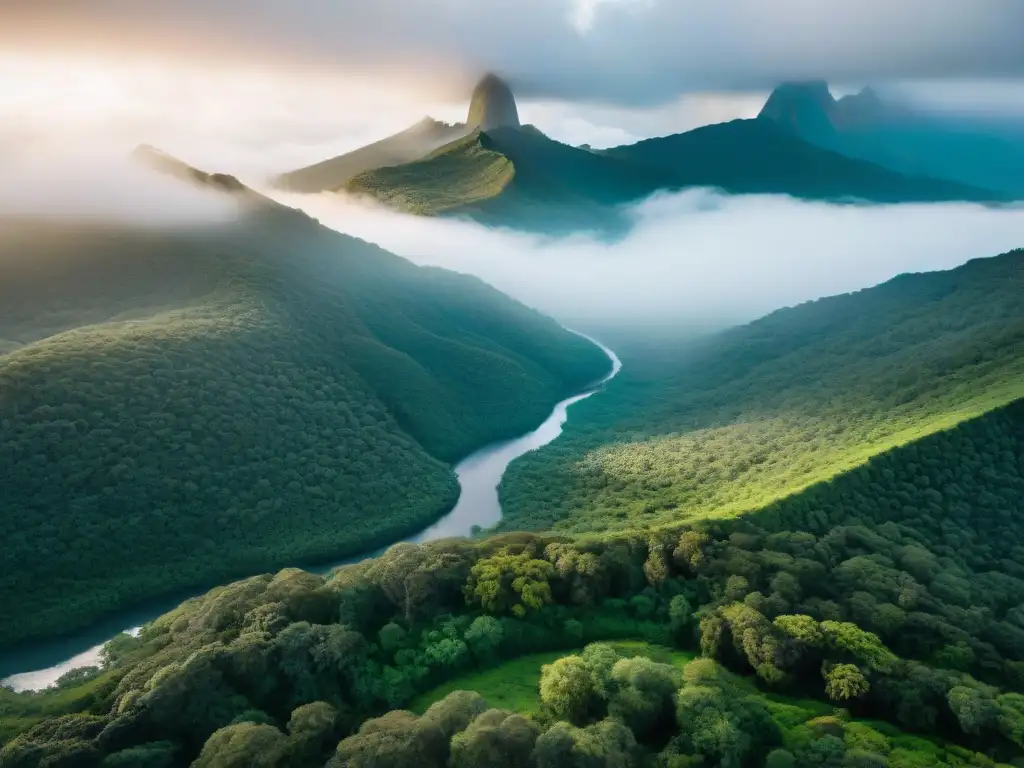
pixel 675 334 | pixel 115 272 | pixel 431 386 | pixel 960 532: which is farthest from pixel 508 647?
pixel 675 334

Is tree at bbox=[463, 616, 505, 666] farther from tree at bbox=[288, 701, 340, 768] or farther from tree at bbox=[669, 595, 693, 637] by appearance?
tree at bbox=[669, 595, 693, 637]

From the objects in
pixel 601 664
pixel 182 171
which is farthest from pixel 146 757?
pixel 182 171

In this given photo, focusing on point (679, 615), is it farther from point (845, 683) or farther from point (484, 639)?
point (484, 639)

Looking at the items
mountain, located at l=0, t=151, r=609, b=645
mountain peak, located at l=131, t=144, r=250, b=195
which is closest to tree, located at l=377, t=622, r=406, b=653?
mountain, located at l=0, t=151, r=609, b=645

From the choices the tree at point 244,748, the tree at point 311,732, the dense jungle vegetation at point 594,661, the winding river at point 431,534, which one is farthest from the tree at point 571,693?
the winding river at point 431,534

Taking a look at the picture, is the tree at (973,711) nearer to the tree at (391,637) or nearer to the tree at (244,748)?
the tree at (391,637)
